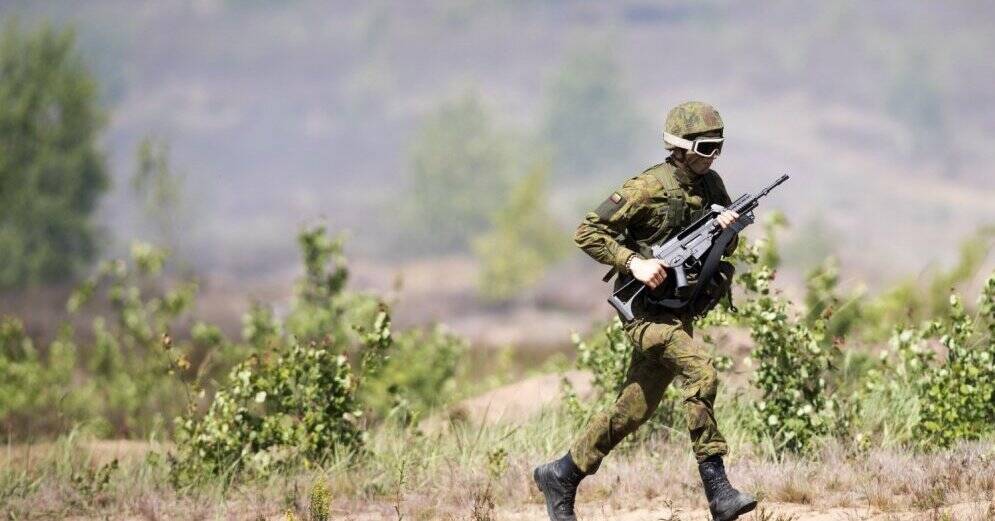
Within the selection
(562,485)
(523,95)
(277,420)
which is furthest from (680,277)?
(523,95)

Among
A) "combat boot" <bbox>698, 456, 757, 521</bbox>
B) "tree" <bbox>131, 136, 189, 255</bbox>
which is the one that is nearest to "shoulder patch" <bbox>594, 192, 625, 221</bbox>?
"combat boot" <bbox>698, 456, 757, 521</bbox>

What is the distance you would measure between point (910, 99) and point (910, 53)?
7729 millimetres

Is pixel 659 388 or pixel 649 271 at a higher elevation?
pixel 649 271

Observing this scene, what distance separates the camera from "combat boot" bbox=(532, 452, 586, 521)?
5.98 metres

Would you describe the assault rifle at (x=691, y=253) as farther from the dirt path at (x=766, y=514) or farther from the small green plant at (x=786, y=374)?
the small green plant at (x=786, y=374)

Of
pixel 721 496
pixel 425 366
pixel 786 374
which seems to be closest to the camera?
pixel 721 496

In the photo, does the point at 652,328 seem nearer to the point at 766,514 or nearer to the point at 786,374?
the point at 766,514

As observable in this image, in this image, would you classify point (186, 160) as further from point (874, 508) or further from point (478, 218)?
point (874, 508)

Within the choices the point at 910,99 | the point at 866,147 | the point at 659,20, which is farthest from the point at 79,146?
the point at 659,20

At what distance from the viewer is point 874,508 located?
6066mm

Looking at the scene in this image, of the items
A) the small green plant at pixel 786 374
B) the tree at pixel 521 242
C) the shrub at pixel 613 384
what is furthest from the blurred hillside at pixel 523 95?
the small green plant at pixel 786 374

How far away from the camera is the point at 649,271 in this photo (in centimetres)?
550

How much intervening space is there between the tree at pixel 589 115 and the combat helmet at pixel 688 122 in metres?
82.8

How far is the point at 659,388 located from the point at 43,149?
41.0 metres
